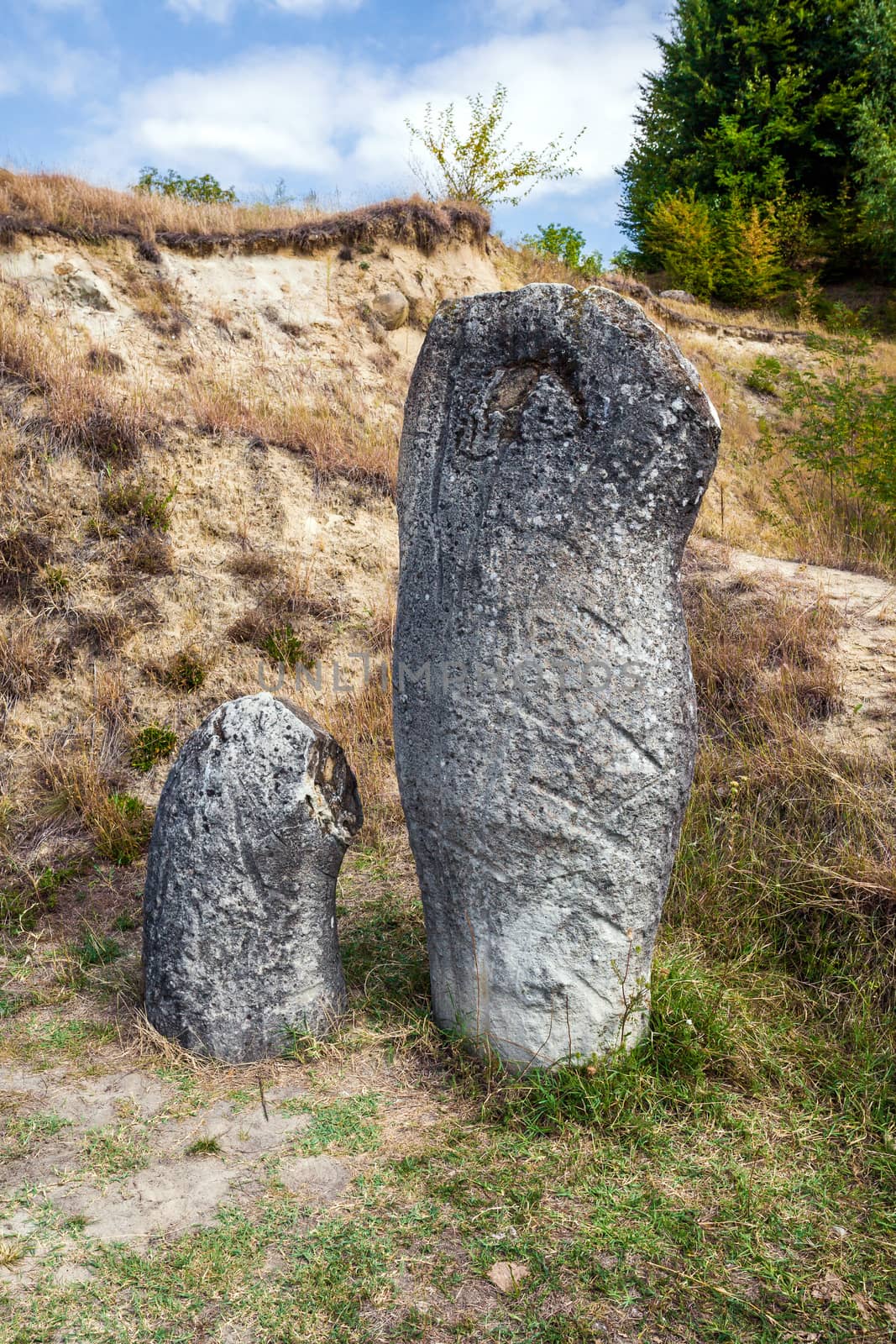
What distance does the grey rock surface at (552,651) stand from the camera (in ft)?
10.2

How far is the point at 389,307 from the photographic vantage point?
1235 cm

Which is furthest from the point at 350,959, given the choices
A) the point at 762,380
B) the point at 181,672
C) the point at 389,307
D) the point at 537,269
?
the point at 762,380

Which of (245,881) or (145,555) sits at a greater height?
(145,555)

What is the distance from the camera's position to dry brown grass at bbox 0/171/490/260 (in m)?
10.7

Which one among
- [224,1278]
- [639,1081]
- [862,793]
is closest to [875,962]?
[862,793]

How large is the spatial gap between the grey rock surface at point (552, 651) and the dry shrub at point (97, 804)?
3048 mm

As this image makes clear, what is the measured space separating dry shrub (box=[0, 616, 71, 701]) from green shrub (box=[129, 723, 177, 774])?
833mm

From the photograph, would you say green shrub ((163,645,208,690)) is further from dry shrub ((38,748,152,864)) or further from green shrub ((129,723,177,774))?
dry shrub ((38,748,152,864))

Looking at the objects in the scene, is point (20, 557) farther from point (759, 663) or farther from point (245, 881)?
point (759, 663)

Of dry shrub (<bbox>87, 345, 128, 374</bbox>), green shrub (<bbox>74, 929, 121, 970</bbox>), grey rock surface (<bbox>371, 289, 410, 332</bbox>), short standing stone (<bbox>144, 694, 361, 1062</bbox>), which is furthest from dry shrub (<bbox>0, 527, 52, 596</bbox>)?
grey rock surface (<bbox>371, 289, 410, 332</bbox>)

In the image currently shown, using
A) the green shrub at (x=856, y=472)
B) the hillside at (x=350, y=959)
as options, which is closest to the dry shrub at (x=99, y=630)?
the hillside at (x=350, y=959)

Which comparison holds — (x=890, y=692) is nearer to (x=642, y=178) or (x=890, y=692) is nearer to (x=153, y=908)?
(x=153, y=908)

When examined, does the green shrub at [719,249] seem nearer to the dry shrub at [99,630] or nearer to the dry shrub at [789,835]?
the dry shrub at [789,835]

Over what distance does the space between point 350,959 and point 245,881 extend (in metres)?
1.03
